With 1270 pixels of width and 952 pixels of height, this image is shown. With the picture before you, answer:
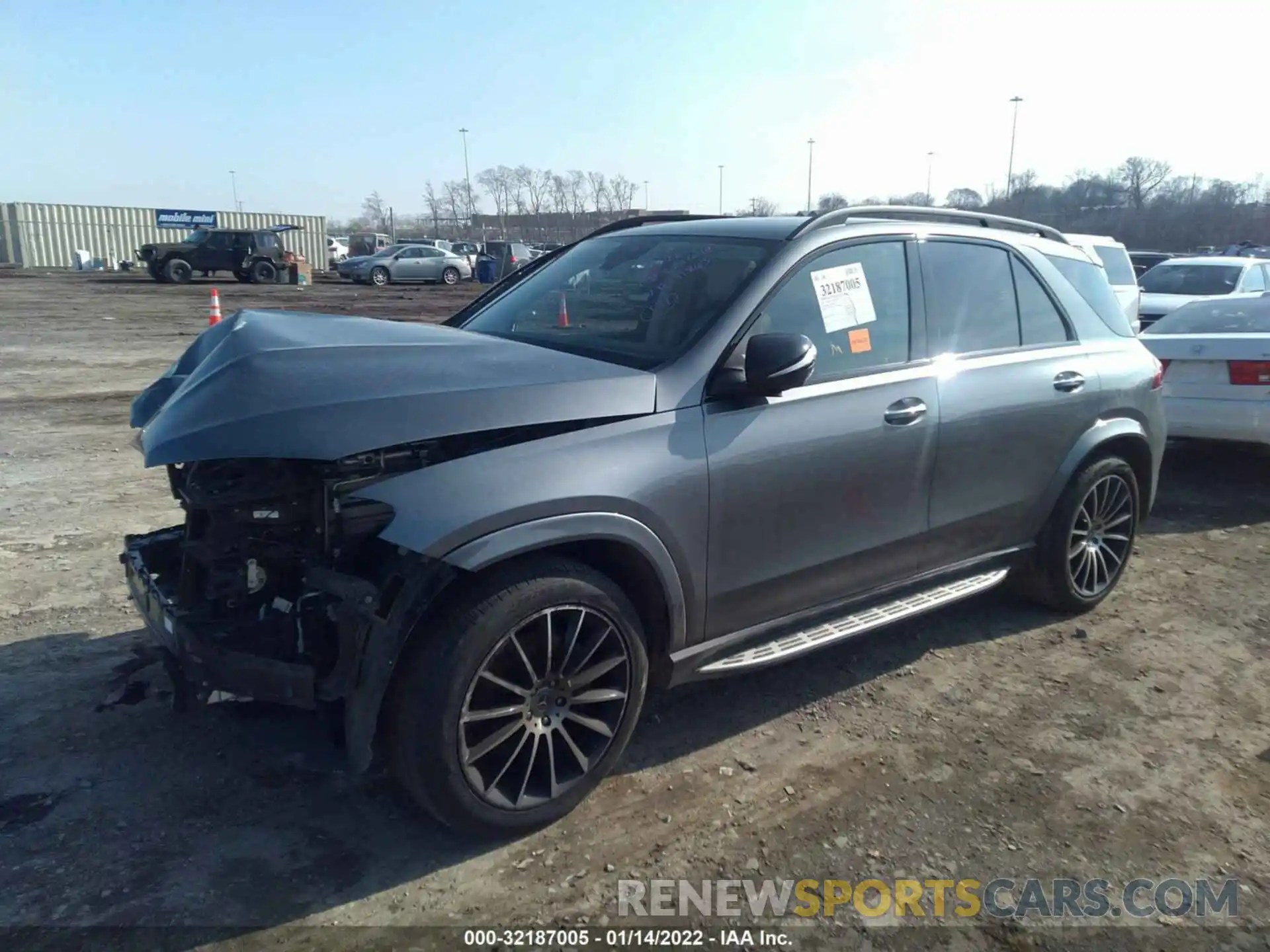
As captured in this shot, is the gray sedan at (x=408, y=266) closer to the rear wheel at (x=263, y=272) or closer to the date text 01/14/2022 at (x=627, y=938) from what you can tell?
the rear wheel at (x=263, y=272)

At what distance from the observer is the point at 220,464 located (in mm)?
3051

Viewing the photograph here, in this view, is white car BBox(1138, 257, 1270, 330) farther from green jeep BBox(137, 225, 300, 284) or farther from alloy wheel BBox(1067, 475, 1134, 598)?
green jeep BBox(137, 225, 300, 284)

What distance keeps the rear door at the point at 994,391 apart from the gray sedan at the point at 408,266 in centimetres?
3297

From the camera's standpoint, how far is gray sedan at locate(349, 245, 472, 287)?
115ft

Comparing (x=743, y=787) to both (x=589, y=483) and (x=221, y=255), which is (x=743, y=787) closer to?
(x=589, y=483)

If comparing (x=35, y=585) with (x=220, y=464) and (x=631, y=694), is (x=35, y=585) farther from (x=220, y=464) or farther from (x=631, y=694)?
(x=631, y=694)

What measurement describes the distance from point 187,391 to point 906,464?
2.65 m

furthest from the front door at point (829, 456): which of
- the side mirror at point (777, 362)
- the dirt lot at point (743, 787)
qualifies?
the dirt lot at point (743, 787)

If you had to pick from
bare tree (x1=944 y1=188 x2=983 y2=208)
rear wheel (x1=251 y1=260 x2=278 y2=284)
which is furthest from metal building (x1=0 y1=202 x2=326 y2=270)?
bare tree (x1=944 y1=188 x2=983 y2=208)

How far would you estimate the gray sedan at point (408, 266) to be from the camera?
115ft

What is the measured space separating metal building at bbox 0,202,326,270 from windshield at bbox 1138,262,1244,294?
1632 inches

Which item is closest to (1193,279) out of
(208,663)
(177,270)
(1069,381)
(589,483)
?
(1069,381)

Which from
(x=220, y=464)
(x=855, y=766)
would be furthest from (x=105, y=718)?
(x=855, y=766)

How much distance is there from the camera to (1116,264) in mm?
11203
